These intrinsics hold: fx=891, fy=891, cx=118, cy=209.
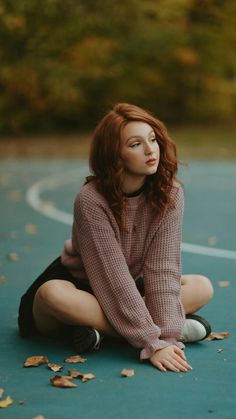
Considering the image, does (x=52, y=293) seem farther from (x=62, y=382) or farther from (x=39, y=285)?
(x=62, y=382)

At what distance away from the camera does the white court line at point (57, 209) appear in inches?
307

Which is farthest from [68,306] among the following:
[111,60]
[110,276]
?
[111,60]

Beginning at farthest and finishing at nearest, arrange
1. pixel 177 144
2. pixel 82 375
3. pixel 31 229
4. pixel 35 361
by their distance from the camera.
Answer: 1. pixel 177 144
2. pixel 31 229
3. pixel 35 361
4. pixel 82 375

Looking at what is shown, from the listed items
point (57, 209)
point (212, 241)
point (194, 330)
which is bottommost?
point (57, 209)

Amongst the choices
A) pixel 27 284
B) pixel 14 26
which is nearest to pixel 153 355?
pixel 27 284

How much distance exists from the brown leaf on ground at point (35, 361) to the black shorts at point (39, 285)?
17.7 inches

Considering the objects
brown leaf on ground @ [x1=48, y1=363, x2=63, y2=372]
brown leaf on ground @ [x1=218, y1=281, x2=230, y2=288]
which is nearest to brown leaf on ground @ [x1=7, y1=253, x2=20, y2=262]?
brown leaf on ground @ [x1=218, y1=281, x2=230, y2=288]

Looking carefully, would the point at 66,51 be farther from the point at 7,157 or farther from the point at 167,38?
the point at 7,157

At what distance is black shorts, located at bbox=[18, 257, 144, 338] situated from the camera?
4965mm

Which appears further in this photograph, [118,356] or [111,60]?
[111,60]

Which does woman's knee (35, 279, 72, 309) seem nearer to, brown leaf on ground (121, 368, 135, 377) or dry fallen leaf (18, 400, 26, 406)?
brown leaf on ground (121, 368, 135, 377)

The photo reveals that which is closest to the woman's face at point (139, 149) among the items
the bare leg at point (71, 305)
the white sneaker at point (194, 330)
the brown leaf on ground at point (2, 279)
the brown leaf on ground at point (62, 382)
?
the bare leg at point (71, 305)

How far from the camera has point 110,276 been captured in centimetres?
466

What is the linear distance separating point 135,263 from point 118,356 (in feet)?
1.70
